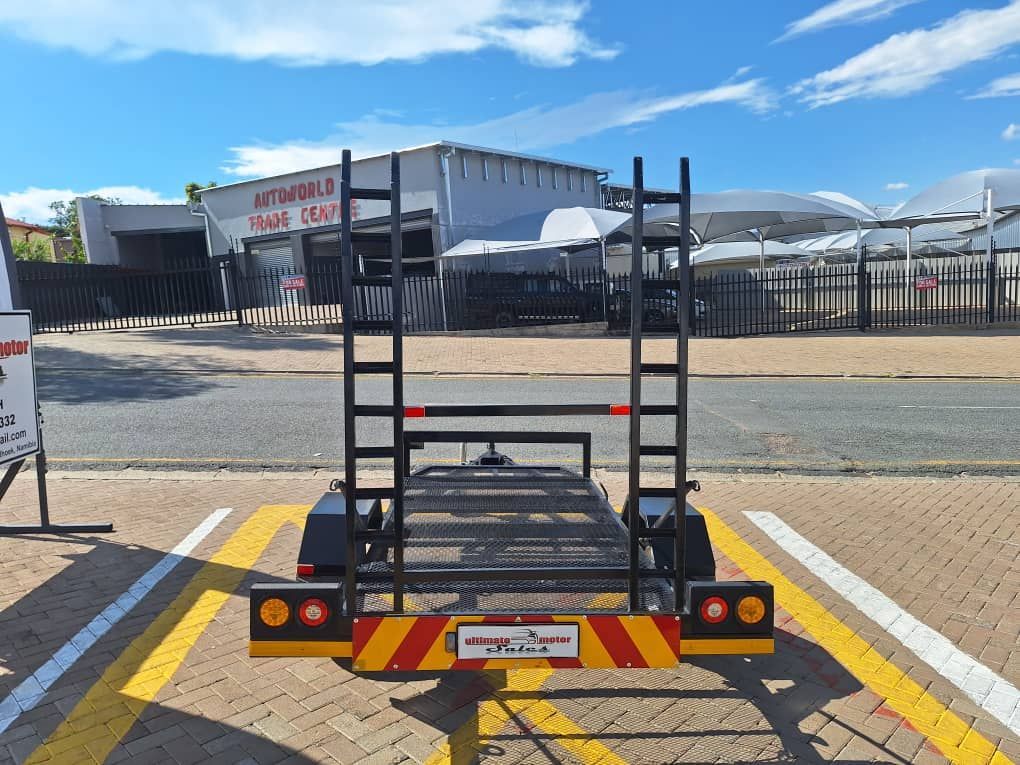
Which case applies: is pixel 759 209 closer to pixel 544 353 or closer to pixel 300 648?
pixel 544 353

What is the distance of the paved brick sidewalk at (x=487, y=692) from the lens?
287 cm

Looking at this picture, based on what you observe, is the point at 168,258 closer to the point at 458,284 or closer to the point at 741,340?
the point at 458,284

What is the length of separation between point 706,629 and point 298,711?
169cm

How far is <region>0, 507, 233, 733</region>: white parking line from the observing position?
320 cm

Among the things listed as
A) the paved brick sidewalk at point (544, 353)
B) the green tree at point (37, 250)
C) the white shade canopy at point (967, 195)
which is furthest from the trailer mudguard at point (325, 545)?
the green tree at point (37, 250)

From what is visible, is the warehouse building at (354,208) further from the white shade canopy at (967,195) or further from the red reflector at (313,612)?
the red reflector at (313,612)

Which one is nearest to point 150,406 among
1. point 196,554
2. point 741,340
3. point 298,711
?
point 196,554

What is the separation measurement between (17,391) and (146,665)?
2.27m

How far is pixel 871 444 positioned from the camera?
8258 millimetres

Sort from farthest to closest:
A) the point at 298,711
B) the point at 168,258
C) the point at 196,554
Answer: the point at 168,258, the point at 196,554, the point at 298,711

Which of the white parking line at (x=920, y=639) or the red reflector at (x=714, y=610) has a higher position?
the red reflector at (x=714, y=610)

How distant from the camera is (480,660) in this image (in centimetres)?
265

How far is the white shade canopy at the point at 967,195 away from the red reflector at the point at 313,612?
26649 millimetres

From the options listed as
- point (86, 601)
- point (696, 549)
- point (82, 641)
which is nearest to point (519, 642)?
point (696, 549)
